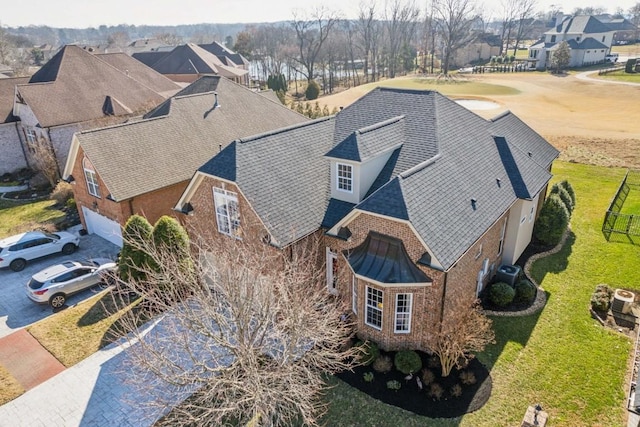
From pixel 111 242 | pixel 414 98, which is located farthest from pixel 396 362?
pixel 111 242

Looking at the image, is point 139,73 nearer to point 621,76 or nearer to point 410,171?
point 410,171

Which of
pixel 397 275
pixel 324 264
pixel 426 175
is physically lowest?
pixel 324 264

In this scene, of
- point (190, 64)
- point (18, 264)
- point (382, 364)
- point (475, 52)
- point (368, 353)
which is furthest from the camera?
point (475, 52)

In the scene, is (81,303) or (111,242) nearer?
(81,303)

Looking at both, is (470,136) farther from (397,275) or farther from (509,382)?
(509,382)

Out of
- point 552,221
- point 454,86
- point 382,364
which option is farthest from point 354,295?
point 454,86

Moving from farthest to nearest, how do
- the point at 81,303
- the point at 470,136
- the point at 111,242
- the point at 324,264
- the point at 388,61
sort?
the point at 388,61, the point at 111,242, the point at 470,136, the point at 81,303, the point at 324,264

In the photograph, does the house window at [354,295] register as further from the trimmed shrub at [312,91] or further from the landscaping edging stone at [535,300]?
the trimmed shrub at [312,91]

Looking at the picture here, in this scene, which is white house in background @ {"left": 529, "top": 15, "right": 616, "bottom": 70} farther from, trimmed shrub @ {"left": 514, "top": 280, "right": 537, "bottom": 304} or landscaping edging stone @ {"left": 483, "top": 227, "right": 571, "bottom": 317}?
trimmed shrub @ {"left": 514, "top": 280, "right": 537, "bottom": 304}
